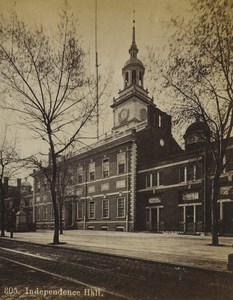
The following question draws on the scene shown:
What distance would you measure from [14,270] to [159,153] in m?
22.3

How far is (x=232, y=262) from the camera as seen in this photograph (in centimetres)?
743

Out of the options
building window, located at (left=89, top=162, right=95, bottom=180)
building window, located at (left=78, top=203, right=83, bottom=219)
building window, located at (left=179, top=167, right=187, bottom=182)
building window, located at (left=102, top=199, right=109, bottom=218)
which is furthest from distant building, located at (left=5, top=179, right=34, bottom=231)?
building window, located at (left=179, top=167, right=187, bottom=182)

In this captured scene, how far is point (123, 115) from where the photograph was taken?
37.7 meters

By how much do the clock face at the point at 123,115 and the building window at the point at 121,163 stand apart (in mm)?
7864

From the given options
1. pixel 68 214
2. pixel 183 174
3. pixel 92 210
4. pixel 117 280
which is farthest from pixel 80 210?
pixel 117 280

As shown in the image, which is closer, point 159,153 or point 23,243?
point 23,243

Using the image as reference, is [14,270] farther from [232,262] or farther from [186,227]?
[186,227]

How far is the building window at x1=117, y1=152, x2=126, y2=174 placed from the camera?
2950cm

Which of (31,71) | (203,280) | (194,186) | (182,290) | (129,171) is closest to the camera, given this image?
(182,290)

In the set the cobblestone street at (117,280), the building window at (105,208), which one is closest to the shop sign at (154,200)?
the building window at (105,208)

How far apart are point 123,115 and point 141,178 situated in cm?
1133

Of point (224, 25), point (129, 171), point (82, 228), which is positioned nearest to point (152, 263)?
point (224, 25)

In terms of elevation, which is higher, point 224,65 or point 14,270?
point 224,65

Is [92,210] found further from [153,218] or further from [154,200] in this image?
[154,200]
